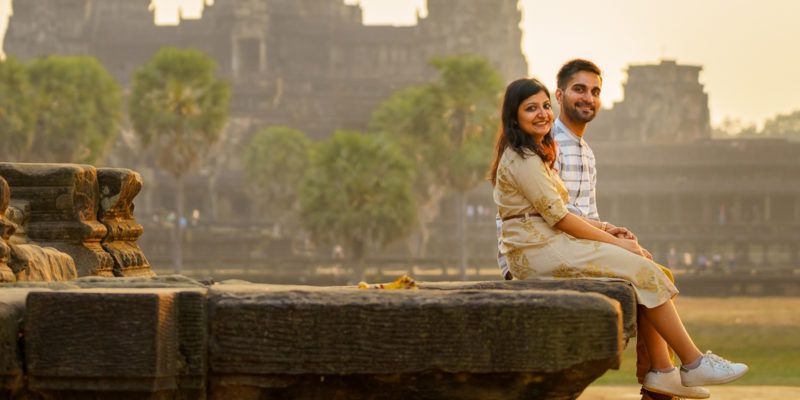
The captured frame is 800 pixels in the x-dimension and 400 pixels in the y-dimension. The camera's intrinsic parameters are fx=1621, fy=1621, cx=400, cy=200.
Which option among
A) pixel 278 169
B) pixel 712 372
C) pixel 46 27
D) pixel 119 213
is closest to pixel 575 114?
pixel 712 372

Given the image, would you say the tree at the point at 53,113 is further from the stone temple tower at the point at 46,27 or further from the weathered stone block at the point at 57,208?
the weathered stone block at the point at 57,208

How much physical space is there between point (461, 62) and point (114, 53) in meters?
38.4

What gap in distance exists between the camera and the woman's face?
7.30 meters

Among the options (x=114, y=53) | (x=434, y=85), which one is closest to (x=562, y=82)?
(x=434, y=85)

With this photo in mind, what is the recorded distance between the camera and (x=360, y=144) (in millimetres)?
44625

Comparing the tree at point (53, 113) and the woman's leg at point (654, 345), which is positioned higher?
the tree at point (53, 113)

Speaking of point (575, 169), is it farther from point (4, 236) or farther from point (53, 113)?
point (53, 113)

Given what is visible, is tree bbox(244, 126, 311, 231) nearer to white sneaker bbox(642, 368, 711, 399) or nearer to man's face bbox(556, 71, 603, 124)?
man's face bbox(556, 71, 603, 124)

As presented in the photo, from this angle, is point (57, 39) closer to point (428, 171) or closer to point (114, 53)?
point (114, 53)

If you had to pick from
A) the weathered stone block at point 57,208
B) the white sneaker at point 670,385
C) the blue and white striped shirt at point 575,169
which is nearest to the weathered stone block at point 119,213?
the weathered stone block at point 57,208

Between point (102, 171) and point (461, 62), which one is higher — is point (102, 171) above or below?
below

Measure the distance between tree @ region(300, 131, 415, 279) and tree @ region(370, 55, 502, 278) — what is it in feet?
6.50

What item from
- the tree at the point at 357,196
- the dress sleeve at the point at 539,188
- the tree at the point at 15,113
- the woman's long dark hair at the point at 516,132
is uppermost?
the tree at the point at 15,113

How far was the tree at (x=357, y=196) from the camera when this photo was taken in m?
43.3
